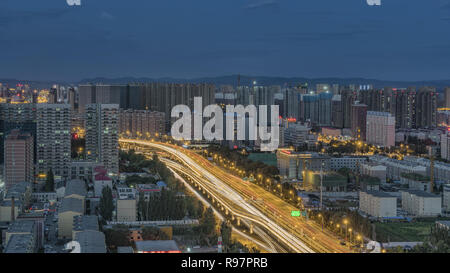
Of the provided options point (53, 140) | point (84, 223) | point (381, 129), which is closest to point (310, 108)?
point (381, 129)

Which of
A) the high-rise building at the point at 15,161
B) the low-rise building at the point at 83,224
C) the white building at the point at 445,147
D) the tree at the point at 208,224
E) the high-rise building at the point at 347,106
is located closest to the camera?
the low-rise building at the point at 83,224

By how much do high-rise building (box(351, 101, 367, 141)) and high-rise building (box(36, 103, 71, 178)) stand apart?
886 centimetres

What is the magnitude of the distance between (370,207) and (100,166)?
3925mm

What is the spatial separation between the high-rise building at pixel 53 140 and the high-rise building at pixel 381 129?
818cm

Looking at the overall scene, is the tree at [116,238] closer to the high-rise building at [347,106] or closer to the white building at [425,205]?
the white building at [425,205]

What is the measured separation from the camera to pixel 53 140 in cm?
891

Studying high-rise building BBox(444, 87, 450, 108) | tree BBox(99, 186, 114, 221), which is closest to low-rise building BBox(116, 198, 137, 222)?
tree BBox(99, 186, 114, 221)

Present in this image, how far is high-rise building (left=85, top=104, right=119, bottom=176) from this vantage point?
362 inches

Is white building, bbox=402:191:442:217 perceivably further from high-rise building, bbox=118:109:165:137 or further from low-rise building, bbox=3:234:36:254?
high-rise building, bbox=118:109:165:137

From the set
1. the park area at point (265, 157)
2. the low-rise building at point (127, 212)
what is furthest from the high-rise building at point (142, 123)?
the low-rise building at point (127, 212)

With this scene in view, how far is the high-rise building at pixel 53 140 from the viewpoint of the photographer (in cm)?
880

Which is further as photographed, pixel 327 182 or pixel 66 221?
pixel 327 182

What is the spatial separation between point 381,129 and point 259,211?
8731 millimetres

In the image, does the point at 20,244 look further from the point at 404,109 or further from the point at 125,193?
the point at 404,109
